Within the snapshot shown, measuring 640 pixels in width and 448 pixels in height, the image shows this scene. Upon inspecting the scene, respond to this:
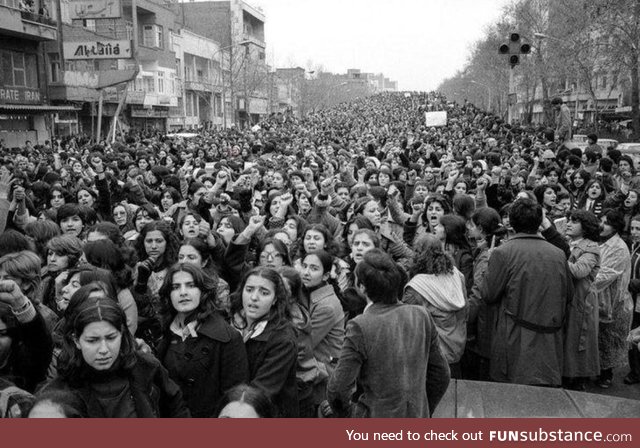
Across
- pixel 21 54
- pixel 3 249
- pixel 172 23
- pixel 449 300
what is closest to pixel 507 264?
pixel 449 300

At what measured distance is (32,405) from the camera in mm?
2586

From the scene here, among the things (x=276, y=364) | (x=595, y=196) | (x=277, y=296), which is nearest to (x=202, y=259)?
(x=277, y=296)

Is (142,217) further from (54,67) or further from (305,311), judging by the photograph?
(54,67)

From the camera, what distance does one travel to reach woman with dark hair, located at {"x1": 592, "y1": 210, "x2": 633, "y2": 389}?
5312 mm

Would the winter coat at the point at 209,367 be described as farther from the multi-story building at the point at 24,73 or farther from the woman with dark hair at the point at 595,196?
the multi-story building at the point at 24,73

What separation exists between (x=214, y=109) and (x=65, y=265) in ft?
207

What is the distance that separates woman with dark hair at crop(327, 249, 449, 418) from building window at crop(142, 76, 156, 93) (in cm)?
4706

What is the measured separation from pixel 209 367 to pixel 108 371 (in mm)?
589

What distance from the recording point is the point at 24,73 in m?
32.2

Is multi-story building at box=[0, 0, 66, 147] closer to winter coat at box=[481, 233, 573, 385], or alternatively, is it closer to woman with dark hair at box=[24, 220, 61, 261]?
woman with dark hair at box=[24, 220, 61, 261]

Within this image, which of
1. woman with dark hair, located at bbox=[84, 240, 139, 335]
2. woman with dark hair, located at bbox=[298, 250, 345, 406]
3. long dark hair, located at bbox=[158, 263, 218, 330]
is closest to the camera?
long dark hair, located at bbox=[158, 263, 218, 330]

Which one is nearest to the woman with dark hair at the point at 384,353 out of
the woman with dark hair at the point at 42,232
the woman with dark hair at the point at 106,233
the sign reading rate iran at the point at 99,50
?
the woman with dark hair at the point at 106,233

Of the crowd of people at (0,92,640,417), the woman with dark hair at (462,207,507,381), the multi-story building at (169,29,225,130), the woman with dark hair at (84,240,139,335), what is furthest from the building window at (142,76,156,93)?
the woman with dark hair at (84,240,139,335)

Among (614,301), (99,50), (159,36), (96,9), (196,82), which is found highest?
(159,36)
